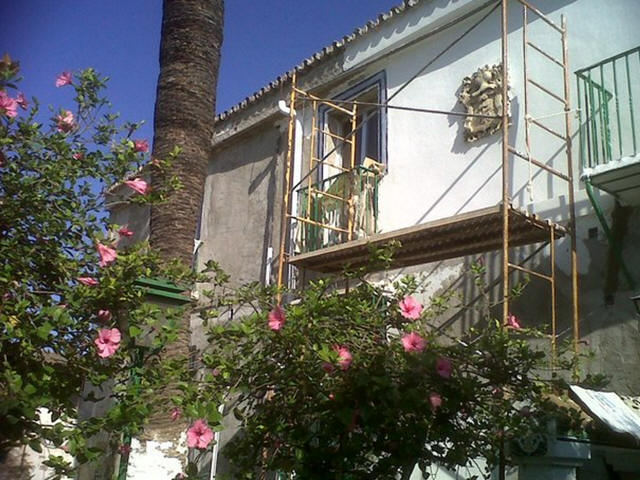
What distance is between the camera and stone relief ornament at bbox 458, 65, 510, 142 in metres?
7.66

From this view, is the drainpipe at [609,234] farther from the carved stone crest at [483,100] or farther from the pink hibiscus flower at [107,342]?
the pink hibiscus flower at [107,342]

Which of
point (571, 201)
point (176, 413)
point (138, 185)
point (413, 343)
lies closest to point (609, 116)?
point (571, 201)

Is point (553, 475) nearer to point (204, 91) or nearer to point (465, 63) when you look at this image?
point (204, 91)

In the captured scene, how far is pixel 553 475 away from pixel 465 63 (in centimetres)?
539

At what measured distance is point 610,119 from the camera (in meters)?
6.68

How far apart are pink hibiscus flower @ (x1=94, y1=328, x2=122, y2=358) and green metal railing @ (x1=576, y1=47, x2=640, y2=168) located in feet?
14.7

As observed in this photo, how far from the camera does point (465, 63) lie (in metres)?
8.30

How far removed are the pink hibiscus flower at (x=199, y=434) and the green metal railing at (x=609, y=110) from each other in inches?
172

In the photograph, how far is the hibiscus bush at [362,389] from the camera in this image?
3365mm

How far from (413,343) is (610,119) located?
421cm

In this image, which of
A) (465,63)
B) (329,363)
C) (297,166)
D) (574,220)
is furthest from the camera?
(297,166)

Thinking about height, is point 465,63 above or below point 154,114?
above

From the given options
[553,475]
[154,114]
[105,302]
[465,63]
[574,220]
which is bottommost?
[553,475]

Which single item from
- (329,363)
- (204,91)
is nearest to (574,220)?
(204,91)
